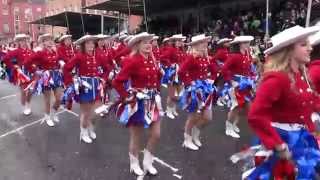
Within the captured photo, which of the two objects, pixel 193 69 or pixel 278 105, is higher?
pixel 278 105

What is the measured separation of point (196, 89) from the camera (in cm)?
817

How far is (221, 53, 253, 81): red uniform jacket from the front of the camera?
347 inches

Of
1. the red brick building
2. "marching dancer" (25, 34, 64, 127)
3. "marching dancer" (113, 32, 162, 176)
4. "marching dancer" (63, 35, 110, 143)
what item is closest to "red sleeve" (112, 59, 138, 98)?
"marching dancer" (113, 32, 162, 176)

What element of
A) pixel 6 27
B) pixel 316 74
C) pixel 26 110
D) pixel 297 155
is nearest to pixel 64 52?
pixel 26 110

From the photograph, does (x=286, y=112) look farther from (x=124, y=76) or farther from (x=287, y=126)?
(x=124, y=76)

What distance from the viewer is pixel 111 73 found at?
354 inches

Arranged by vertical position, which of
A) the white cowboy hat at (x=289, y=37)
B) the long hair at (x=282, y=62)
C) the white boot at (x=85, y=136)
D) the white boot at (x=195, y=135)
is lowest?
the white boot at (x=85, y=136)

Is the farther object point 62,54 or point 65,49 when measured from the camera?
point 65,49

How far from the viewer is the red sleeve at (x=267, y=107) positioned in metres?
3.72

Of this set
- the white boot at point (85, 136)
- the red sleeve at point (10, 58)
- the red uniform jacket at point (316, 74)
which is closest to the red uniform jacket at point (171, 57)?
the red sleeve at point (10, 58)

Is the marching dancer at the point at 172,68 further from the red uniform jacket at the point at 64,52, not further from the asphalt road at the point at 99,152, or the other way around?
the red uniform jacket at the point at 64,52

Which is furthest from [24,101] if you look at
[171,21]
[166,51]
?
[171,21]

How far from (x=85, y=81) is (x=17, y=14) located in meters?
88.0

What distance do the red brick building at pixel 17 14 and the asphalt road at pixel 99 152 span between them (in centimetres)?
8201
